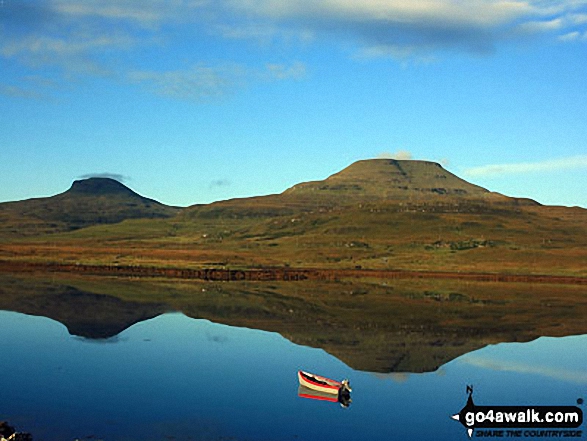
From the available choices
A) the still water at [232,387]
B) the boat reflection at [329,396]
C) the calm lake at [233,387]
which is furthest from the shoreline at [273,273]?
the boat reflection at [329,396]

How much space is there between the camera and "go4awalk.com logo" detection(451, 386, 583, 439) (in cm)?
3666

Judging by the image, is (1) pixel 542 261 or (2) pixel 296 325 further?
(1) pixel 542 261

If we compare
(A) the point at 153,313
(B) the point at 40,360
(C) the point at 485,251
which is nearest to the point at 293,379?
(B) the point at 40,360

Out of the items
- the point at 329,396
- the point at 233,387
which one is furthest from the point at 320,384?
the point at 233,387

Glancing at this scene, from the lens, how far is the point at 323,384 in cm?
4372

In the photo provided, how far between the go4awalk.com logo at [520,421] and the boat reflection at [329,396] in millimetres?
6979

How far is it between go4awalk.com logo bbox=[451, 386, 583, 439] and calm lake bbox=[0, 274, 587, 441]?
2.73 ft

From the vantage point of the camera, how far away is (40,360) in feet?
181

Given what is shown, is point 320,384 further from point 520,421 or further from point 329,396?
point 520,421

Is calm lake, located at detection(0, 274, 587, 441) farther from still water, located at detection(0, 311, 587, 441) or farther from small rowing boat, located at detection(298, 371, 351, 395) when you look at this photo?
small rowing boat, located at detection(298, 371, 351, 395)

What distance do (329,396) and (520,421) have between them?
1216 centimetres

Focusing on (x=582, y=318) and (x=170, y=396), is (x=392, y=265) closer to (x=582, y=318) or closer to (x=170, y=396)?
(x=582, y=318)

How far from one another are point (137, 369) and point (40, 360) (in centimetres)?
932

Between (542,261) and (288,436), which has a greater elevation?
(542,261)
